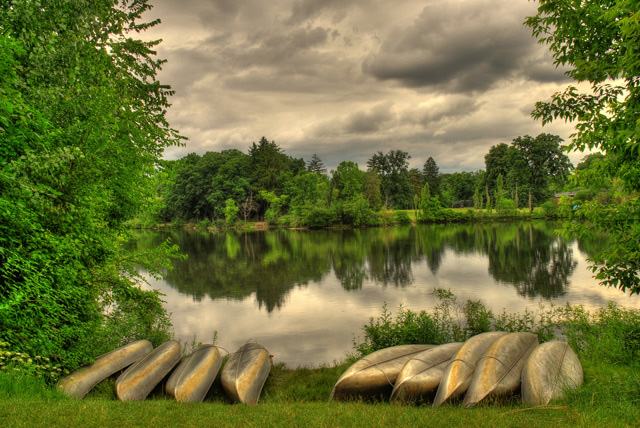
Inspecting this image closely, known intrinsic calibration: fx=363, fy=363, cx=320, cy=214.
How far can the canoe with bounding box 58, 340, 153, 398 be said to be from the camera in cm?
738

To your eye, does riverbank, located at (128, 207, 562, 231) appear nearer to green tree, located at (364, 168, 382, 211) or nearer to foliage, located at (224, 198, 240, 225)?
foliage, located at (224, 198, 240, 225)

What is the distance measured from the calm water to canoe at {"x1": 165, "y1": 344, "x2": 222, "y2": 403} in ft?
9.55

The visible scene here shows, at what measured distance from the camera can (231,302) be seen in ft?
63.5

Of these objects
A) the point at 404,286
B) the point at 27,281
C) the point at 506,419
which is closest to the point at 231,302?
the point at 404,286

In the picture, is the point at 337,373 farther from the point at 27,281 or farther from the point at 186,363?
the point at 27,281

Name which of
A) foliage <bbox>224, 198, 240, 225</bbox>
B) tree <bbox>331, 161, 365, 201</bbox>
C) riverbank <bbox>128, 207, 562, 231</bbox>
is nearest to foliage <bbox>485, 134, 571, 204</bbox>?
riverbank <bbox>128, 207, 562, 231</bbox>

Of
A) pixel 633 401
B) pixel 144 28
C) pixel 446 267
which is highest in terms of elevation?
pixel 144 28

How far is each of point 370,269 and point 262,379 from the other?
19.0 m

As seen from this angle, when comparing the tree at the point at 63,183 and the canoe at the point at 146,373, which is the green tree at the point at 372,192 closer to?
the tree at the point at 63,183

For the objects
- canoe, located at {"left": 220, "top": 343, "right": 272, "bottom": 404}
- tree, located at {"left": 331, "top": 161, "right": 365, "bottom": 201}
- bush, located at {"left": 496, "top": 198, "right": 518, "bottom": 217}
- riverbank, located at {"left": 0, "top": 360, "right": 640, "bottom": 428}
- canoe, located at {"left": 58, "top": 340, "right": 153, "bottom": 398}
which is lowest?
canoe, located at {"left": 220, "top": 343, "right": 272, "bottom": 404}

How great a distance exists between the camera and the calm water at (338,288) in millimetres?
14492

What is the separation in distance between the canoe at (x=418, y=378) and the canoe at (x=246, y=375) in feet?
10.5

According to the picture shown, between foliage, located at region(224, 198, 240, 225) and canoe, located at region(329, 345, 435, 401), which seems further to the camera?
foliage, located at region(224, 198, 240, 225)

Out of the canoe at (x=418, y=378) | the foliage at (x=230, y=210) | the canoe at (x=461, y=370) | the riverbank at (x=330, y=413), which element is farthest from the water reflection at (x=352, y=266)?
the foliage at (x=230, y=210)
